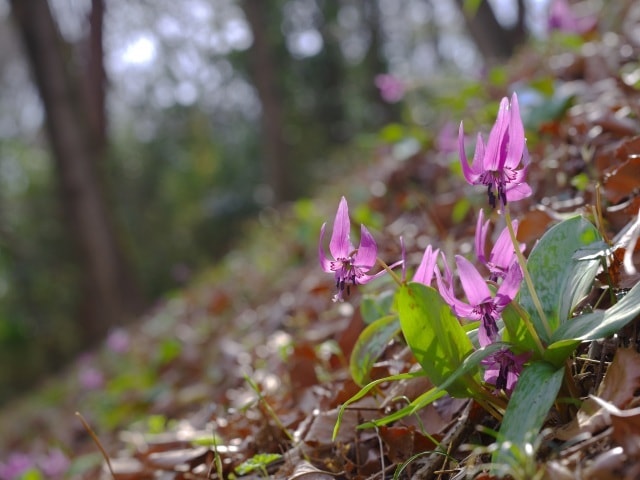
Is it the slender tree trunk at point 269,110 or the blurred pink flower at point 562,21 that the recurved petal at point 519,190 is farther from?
the slender tree trunk at point 269,110

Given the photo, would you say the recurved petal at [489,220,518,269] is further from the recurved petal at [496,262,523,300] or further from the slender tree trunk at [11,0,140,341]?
the slender tree trunk at [11,0,140,341]

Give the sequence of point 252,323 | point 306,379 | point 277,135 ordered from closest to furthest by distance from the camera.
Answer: point 306,379 → point 252,323 → point 277,135

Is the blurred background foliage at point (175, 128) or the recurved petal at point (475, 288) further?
the blurred background foliage at point (175, 128)

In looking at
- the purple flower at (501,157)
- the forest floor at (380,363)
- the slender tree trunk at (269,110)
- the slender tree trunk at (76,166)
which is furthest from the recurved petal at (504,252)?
the slender tree trunk at (269,110)

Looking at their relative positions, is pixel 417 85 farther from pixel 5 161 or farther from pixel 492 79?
pixel 5 161

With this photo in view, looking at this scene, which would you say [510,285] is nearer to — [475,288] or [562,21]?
[475,288]

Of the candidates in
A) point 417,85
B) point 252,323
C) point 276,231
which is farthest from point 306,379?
point 276,231
